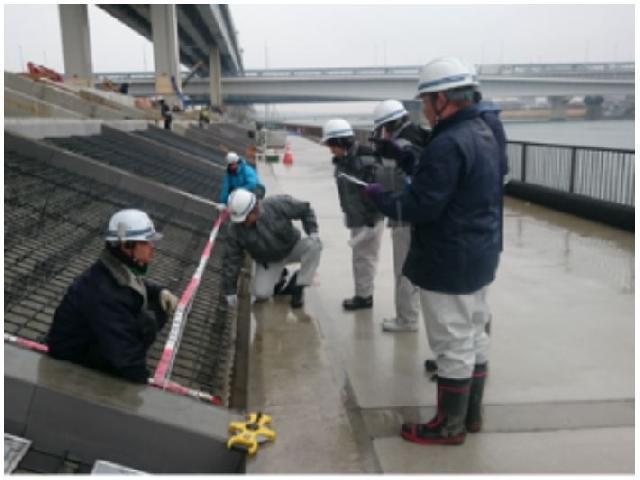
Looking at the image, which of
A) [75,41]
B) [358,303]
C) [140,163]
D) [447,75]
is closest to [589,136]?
[140,163]

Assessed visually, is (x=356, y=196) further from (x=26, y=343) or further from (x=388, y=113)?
(x=26, y=343)

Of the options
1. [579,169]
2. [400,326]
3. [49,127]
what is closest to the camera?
[400,326]

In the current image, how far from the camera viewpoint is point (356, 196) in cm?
500

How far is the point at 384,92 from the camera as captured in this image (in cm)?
5381

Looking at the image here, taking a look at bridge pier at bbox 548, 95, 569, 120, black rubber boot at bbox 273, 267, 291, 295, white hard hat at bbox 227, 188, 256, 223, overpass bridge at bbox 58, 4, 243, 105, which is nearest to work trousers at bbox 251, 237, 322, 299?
black rubber boot at bbox 273, 267, 291, 295

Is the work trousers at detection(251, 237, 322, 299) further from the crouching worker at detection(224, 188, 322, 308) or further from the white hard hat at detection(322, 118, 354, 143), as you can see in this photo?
the white hard hat at detection(322, 118, 354, 143)

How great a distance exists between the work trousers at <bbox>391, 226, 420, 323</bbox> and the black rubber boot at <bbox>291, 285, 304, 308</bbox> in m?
0.97

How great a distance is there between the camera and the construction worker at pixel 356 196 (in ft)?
16.3

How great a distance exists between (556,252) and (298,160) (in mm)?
16697

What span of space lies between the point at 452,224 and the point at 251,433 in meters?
1.45

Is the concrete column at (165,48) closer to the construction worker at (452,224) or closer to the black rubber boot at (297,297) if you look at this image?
the black rubber boot at (297,297)

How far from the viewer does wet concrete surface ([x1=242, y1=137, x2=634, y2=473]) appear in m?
3.07

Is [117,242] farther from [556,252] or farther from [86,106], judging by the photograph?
[86,106]

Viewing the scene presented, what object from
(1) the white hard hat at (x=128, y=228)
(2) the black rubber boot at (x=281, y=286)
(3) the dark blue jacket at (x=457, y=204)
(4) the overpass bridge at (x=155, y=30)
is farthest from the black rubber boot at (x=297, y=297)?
(4) the overpass bridge at (x=155, y=30)
